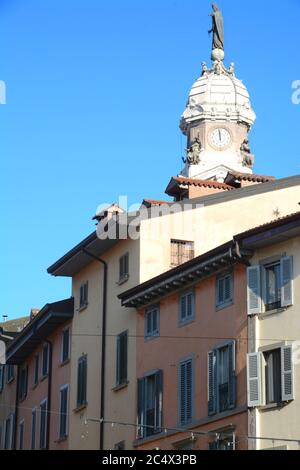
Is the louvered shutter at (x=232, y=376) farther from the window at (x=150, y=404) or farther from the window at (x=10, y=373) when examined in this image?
the window at (x=10, y=373)

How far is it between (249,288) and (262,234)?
1804 millimetres

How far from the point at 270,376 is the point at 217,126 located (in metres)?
→ 75.7

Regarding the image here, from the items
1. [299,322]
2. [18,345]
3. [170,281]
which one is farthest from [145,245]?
[18,345]

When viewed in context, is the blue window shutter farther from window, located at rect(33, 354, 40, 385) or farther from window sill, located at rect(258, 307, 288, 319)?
window, located at rect(33, 354, 40, 385)

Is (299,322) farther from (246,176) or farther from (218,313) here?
(246,176)

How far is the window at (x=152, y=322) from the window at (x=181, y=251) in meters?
2.09

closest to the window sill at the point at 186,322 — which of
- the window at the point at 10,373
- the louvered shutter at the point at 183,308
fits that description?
the louvered shutter at the point at 183,308

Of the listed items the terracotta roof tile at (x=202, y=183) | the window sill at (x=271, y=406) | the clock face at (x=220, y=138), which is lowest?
the window sill at (x=271, y=406)

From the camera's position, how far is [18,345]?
57.3m

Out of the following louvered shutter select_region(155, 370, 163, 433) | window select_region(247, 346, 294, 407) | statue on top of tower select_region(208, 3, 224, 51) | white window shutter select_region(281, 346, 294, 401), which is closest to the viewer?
white window shutter select_region(281, 346, 294, 401)

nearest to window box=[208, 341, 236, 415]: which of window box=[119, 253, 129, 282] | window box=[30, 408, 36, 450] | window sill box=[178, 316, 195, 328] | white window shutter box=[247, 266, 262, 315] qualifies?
white window shutter box=[247, 266, 262, 315]

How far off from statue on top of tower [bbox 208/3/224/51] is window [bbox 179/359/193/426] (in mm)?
86553

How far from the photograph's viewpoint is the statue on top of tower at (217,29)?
12547 cm

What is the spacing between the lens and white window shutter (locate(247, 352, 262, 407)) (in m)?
37.1
